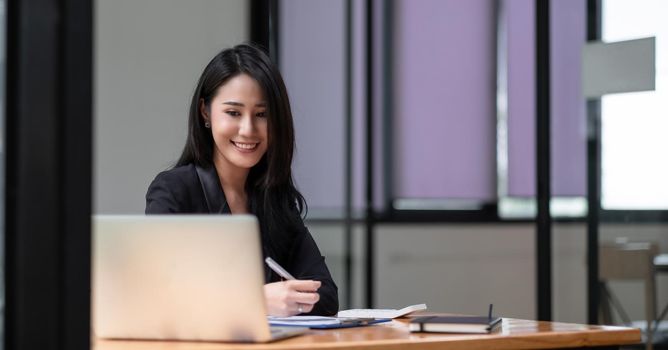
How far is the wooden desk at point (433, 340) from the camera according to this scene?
170 centimetres

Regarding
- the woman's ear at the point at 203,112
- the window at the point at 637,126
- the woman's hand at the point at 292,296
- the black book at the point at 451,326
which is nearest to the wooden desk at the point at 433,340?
the black book at the point at 451,326

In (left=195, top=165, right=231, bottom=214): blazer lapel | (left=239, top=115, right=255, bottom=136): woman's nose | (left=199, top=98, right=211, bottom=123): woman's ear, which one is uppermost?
(left=199, top=98, right=211, bottom=123): woman's ear

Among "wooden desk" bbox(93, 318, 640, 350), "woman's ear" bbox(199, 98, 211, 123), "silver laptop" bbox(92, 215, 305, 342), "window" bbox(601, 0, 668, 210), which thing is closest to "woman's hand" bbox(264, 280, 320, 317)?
"wooden desk" bbox(93, 318, 640, 350)

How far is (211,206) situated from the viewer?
263cm

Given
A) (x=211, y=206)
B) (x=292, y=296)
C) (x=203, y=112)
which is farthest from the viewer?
(x=203, y=112)

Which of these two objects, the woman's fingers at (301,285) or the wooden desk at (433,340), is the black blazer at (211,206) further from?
the wooden desk at (433,340)

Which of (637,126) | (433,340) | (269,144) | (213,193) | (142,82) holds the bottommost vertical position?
(433,340)

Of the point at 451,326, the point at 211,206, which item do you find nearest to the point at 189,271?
the point at 451,326

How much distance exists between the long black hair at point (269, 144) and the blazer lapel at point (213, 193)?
6 centimetres

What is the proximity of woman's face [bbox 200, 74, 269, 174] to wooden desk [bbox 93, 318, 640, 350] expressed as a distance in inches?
27.7

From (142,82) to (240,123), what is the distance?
84.1 inches

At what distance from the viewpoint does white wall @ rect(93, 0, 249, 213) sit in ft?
15.1

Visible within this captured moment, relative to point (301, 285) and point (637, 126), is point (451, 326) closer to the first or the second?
point (301, 285)

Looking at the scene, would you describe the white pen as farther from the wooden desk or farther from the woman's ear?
the woman's ear
